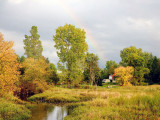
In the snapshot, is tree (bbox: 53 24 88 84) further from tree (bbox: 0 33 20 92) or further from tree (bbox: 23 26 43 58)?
tree (bbox: 0 33 20 92)

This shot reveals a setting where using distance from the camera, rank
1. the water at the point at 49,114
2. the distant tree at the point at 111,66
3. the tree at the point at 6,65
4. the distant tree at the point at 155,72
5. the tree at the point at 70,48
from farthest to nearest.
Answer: the distant tree at the point at 111,66 < the distant tree at the point at 155,72 < the tree at the point at 70,48 < the water at the point at 49,114 < the tree at the point at 6,65

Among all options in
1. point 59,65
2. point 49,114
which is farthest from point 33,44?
point 49,114

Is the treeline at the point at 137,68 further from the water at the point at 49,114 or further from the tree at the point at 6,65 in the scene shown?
the tree at the point at 6,65

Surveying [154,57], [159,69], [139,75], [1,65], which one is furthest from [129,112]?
[154,57]

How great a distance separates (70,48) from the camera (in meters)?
48.2

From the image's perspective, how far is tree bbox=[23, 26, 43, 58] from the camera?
60.3 metres

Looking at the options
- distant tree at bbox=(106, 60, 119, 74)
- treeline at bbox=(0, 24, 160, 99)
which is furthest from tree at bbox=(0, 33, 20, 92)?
distant tree at bbox=(106, 60, 119, 74)

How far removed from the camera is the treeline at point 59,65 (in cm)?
1709

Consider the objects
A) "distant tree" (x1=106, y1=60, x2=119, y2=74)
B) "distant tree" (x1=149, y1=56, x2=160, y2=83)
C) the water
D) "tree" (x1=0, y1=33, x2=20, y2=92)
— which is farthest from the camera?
"distant tree" (x1=106, y1=60, x2=119, y2=74)

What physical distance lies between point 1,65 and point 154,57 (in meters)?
78.5

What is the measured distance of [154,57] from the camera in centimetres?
7888

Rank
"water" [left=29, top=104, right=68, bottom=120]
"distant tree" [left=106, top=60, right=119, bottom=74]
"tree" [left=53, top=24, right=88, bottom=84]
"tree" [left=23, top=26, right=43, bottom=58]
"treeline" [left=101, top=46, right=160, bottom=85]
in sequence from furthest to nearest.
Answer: "distant tree" [left=106, top=60, right=119, bottom=74] → "tree" [left=23, top=26, right=43, bottom=58] → "treeline" [left=101, top=46, right=160, bottom=85] → "tree" [left=53, top=24, right=88, bottom=84] → "water" [left=29, top=104, right=68, bottom=120]

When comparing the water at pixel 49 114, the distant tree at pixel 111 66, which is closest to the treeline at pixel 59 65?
the water at pixel 49 114

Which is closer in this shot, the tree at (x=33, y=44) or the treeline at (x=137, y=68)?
the treeline at (x=137, y=68)
